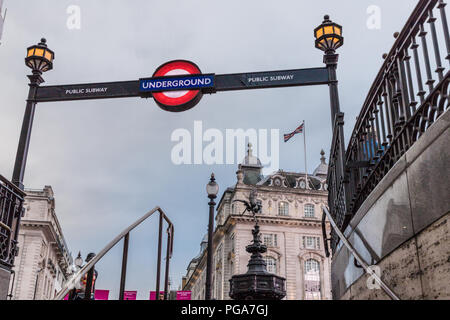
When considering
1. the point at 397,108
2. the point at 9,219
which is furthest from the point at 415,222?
the point at 9,219

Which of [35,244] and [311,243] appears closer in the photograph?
[35,244]

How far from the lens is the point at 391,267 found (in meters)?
4.32

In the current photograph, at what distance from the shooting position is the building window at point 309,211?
2747 inches

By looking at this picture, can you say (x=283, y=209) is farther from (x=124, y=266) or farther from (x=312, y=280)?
(x=124, y=266)

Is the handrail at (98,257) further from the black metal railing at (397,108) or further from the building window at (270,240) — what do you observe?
the building window at (270,240)

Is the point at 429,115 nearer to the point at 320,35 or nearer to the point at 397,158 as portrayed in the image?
the point at 397,158

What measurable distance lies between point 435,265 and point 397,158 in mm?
1464

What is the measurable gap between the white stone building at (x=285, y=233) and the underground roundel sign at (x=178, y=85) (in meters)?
55.4

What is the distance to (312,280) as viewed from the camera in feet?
215

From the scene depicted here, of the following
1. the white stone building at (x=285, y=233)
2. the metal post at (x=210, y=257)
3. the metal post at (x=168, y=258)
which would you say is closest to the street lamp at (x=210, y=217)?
the metal post at (x=210, y=257)

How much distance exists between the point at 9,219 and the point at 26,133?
230 cm
